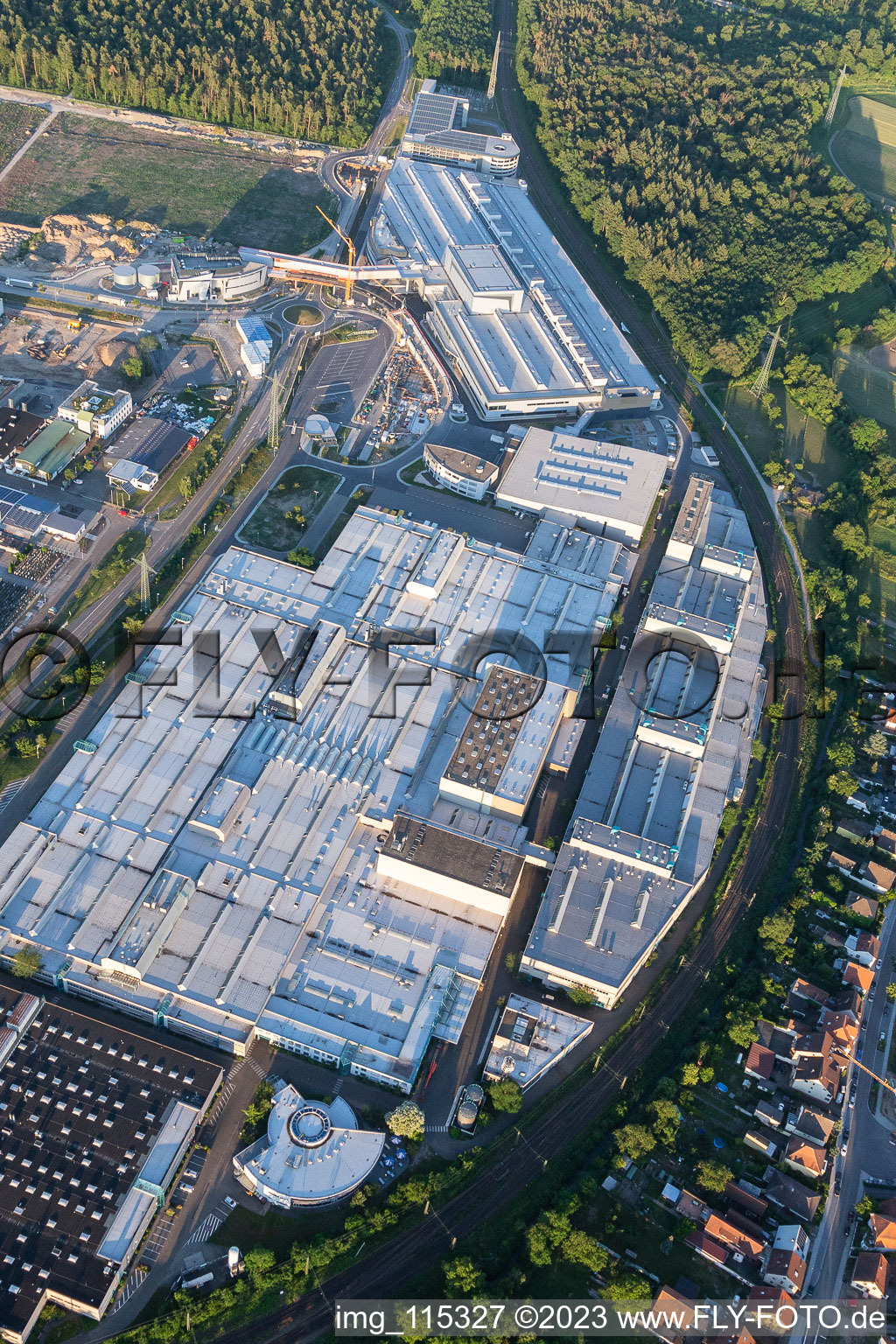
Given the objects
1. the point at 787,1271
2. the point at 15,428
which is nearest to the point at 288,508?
the point at 15,428

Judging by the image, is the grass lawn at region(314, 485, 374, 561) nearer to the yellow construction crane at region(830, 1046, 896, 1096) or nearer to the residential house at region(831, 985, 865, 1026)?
the residential house at region(831, 985, 865, 1026)

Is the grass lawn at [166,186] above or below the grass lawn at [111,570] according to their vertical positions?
above

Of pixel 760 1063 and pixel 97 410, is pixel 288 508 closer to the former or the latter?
pixel 97 410

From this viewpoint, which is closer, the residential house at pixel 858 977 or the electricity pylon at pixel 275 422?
the residential house at pixel 858 977

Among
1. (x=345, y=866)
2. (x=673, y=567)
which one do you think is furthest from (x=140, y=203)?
(x=345, y=866)

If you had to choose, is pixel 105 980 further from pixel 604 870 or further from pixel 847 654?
pixel 847 654

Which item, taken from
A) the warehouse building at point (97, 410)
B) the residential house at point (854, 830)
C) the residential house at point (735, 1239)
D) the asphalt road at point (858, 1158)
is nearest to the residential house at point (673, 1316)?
the residential house at point (735, 1239)

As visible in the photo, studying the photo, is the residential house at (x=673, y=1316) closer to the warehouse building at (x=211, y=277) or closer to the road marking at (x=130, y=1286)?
the road marking at (x=130, y=1286)
